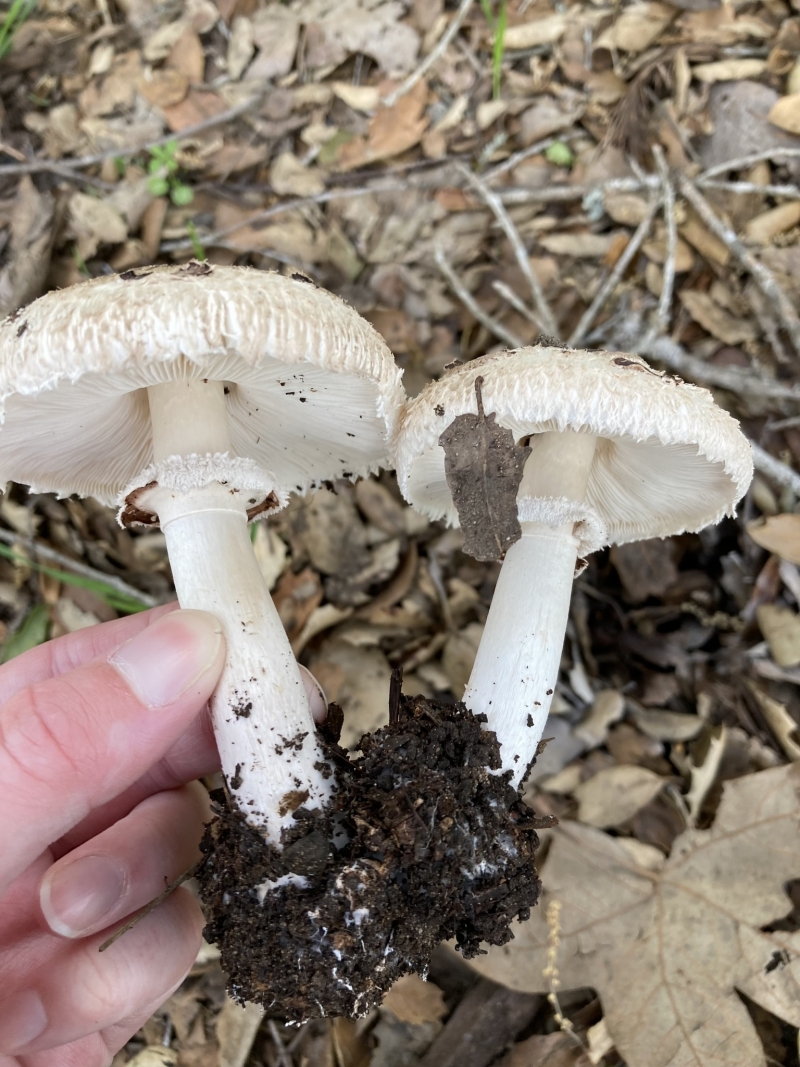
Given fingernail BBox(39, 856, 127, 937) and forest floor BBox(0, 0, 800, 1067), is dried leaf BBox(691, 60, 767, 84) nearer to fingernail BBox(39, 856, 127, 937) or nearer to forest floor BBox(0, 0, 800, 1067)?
forest floor BBox(0, 0, 800, 1067)

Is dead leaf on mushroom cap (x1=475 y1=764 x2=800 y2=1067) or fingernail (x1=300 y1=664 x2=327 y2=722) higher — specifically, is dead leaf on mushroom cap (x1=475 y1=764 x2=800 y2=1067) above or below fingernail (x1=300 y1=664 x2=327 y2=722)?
below

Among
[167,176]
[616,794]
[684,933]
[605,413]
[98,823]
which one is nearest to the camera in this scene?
[605,413]

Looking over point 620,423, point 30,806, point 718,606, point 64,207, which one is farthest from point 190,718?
point 64,207

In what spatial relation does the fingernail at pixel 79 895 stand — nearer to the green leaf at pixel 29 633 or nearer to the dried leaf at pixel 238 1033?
the dried leaf at pixel 238 1033

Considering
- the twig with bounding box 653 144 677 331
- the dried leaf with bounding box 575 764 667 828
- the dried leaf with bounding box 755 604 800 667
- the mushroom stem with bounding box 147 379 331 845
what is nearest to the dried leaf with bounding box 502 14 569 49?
the twig with bounding box 653 144 677 331

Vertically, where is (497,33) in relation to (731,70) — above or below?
above

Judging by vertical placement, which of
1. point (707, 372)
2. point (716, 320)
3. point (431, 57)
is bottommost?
point (707, 372)

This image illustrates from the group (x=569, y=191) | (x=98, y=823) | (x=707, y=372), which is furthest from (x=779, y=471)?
(x=98, y=823)

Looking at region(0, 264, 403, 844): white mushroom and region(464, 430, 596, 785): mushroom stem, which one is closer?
region(0, 264, 403, 844): white mushroom

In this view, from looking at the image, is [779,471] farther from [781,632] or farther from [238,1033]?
[238,1033]
